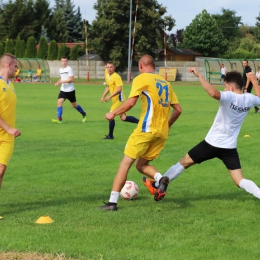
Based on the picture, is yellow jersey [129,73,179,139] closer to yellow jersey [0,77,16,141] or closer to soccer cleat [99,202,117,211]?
soccer cleat [99,202,117,211]

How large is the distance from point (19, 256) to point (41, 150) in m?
7.49

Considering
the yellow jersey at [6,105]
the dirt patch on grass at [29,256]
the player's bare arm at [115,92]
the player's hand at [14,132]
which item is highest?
the yellow jersey at [6,105]

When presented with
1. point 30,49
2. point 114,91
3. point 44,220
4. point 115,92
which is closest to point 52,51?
point 30,49

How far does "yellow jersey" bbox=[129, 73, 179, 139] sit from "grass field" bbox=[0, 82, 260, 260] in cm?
104

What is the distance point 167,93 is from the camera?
7359 millimetres

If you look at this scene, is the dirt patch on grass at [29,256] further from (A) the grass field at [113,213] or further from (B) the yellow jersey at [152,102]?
(B) the yellow jersey at [152,102]

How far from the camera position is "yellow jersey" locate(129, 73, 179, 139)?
717 centimetres

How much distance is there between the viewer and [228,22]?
4673 inches

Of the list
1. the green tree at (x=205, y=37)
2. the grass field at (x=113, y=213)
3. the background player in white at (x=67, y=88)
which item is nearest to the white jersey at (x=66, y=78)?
the background player in white at (x=67, y=88)

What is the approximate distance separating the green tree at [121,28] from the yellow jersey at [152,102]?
51.7 m

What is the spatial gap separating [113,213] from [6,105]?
1.86 meters

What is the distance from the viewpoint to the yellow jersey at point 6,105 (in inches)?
266

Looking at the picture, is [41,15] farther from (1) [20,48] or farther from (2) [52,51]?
(2) [52,51]

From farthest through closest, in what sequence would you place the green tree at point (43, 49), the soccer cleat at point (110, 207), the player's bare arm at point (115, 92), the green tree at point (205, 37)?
the green tree at point (205, 37)
the green tree at point (43, 49)
the player's bare arm at point (115, 92)
the soccer cleat at point (110, 207)
